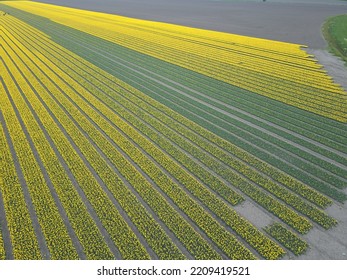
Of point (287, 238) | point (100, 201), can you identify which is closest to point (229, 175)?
point (287, 238)

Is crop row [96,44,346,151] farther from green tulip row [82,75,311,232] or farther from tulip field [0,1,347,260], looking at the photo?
green tulip row [82,75,311,232]

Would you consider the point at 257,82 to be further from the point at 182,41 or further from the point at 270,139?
the point at 182,41

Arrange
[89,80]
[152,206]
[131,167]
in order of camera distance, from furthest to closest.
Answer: [89,80], [131,167], [152,206]

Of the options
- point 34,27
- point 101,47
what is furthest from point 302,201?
point 34,27

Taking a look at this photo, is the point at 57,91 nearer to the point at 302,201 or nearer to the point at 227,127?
the point at 227,127

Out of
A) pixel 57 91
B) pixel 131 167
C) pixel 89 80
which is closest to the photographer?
pixel 131 167
